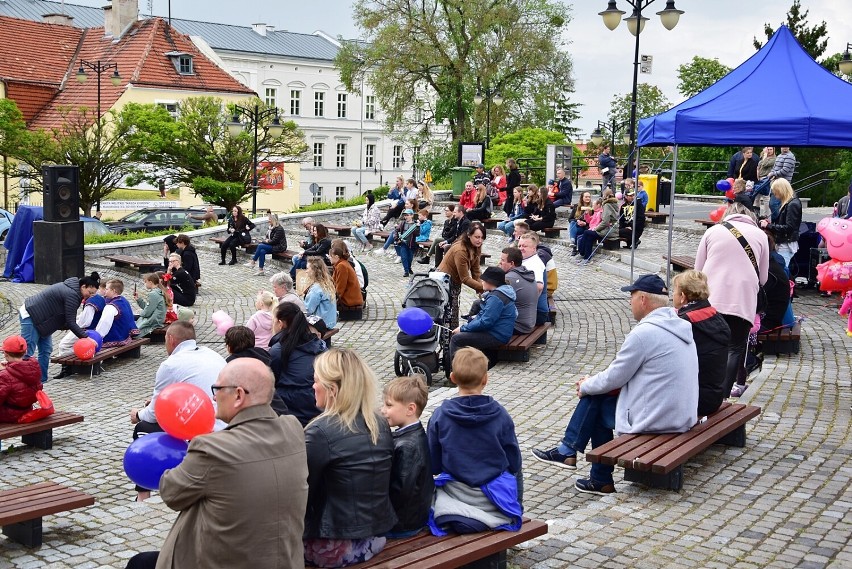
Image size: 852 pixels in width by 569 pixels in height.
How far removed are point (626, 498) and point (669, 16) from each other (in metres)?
14.0

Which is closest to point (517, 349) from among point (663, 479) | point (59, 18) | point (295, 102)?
point (663, 479)

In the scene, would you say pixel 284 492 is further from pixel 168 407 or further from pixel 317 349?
pixel 317 349

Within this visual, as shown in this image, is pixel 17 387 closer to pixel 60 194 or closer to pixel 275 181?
pixel 60 194

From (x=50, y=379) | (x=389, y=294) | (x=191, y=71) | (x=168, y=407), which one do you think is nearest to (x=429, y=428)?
(x=168, y=407)

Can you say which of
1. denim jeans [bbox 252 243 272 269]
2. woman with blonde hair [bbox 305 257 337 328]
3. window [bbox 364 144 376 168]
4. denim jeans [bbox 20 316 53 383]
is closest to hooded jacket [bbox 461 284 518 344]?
woman with blonde hair [bbox 305 257 337 328]

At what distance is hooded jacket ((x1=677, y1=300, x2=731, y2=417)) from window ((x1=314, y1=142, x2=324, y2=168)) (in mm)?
65901

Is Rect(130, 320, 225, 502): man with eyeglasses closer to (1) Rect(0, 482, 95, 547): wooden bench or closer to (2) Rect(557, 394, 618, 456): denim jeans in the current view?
(1) Rect(0, 482, 95, 547): wooden bench

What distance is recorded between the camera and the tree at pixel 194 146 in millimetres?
39688

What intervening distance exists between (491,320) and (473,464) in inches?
231

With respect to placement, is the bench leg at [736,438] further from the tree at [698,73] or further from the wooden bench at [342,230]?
the tree at [698,73]

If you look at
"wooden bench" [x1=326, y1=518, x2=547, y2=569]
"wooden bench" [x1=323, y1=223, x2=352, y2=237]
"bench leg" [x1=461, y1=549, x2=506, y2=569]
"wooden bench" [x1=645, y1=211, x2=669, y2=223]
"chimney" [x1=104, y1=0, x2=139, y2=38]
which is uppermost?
"chimney" [x1=104, y1=0, x2=139, y2=38]

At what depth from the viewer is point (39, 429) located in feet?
29.5

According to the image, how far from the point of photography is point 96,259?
80.6 feet

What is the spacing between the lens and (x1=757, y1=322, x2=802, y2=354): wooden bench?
1161 centimetres
